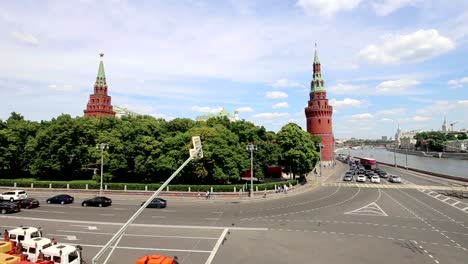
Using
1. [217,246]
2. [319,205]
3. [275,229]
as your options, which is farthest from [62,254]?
[319,205]

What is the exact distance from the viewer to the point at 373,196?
159 ft

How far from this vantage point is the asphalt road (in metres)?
22.1

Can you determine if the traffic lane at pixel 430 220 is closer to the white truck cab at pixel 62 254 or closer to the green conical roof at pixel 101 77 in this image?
the white truck cab at pixel 62 254

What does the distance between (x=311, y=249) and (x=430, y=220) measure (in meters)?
17.8

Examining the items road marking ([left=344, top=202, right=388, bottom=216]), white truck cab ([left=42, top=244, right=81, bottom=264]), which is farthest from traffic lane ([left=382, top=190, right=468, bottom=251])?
white truck cab ([left=42, top=244, right=81, bottom=264])

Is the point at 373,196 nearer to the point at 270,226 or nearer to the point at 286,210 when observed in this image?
the point at 286,210

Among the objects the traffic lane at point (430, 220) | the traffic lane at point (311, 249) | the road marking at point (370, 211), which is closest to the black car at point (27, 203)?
the traffic lane at point (311, 249)

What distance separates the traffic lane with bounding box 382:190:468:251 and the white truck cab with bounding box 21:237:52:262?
2943 centimetres

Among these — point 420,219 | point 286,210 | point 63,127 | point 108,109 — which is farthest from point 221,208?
point 108,109

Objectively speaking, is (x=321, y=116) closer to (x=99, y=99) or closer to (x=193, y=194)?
(x=193, y=194)

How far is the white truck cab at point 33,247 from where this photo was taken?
1927 cm

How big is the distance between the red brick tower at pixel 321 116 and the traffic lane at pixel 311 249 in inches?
3714

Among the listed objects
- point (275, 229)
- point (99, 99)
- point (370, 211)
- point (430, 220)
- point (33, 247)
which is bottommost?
point (430, 220)

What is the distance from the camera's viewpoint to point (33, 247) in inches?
763
